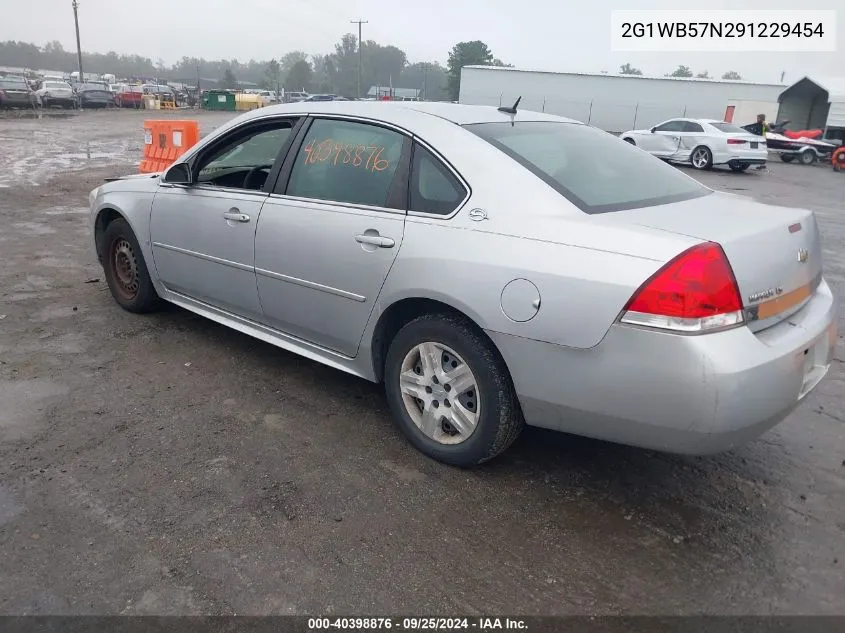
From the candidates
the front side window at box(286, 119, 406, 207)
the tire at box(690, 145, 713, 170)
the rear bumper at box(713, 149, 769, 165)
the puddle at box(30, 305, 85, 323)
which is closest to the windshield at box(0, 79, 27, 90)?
the tire at box(690, 145, 713, 170)

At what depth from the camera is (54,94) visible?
3703 cm

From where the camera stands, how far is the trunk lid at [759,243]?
2521 millimetres

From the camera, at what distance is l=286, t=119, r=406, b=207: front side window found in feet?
11.0

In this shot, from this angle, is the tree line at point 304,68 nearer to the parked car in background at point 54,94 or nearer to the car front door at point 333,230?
the parked car in background at point 54,94

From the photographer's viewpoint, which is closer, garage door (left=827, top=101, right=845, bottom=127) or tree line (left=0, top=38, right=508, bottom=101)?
garage door (left=827, top=101, right=845, bottom=127)

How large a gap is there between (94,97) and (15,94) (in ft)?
22.0

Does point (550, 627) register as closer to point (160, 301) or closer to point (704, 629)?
point (704, 629)

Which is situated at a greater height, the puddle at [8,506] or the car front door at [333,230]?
the car front door at [333,230]

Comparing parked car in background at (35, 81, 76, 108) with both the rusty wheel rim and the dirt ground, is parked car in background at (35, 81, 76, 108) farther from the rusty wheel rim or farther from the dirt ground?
the dirt ground

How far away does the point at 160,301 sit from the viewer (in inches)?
199

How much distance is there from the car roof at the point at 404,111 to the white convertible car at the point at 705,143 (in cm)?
1679

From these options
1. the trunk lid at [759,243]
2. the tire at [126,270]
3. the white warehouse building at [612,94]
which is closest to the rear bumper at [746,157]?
the trunk lid at [759,243]

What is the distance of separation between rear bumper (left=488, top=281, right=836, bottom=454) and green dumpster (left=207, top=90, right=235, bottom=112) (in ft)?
169

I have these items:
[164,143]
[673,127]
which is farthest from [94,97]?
[673,127]
